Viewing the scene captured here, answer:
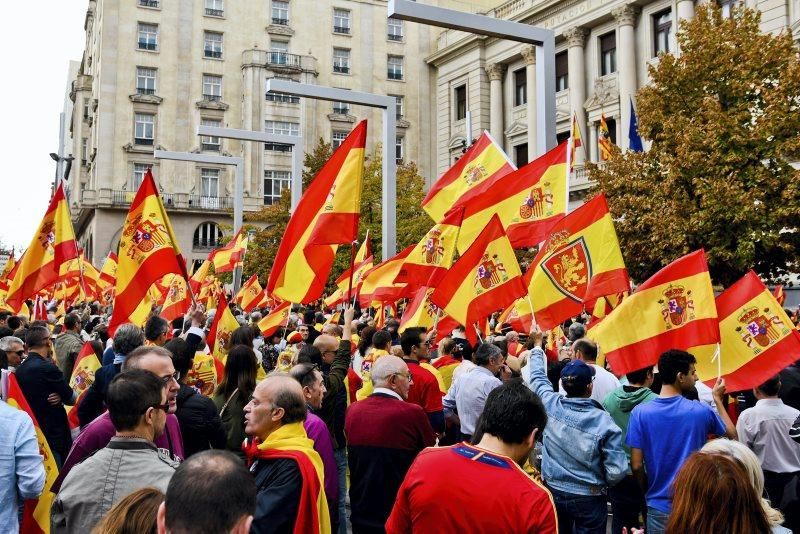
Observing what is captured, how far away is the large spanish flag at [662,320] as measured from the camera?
596cm

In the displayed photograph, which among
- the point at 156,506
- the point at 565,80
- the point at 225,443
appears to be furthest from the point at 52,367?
the point at 565,80

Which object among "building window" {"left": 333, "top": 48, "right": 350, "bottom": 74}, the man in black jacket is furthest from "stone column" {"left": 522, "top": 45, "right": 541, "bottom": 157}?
the man in black jacket

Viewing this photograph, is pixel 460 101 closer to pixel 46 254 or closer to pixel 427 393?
pixel 46 254

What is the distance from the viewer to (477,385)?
6637mm

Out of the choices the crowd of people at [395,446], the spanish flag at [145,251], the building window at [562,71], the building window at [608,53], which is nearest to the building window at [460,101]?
the building window at [562,71]

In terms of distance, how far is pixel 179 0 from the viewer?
48.9m

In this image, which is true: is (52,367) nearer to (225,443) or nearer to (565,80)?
(225,443)

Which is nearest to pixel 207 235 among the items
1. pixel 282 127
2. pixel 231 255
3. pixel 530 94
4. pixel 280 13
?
pixel 282 127

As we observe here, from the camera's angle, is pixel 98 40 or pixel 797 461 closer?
pixel 797 461

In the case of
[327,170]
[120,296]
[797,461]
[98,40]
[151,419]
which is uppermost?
[98,40]

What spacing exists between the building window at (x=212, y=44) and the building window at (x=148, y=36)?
302 centimetres

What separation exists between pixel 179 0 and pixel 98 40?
5823 mm

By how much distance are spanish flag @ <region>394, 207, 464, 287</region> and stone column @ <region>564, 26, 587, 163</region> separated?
25.3 metres

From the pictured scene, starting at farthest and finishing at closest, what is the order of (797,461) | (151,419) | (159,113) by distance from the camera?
(159,113), (797,461), (151,419)
